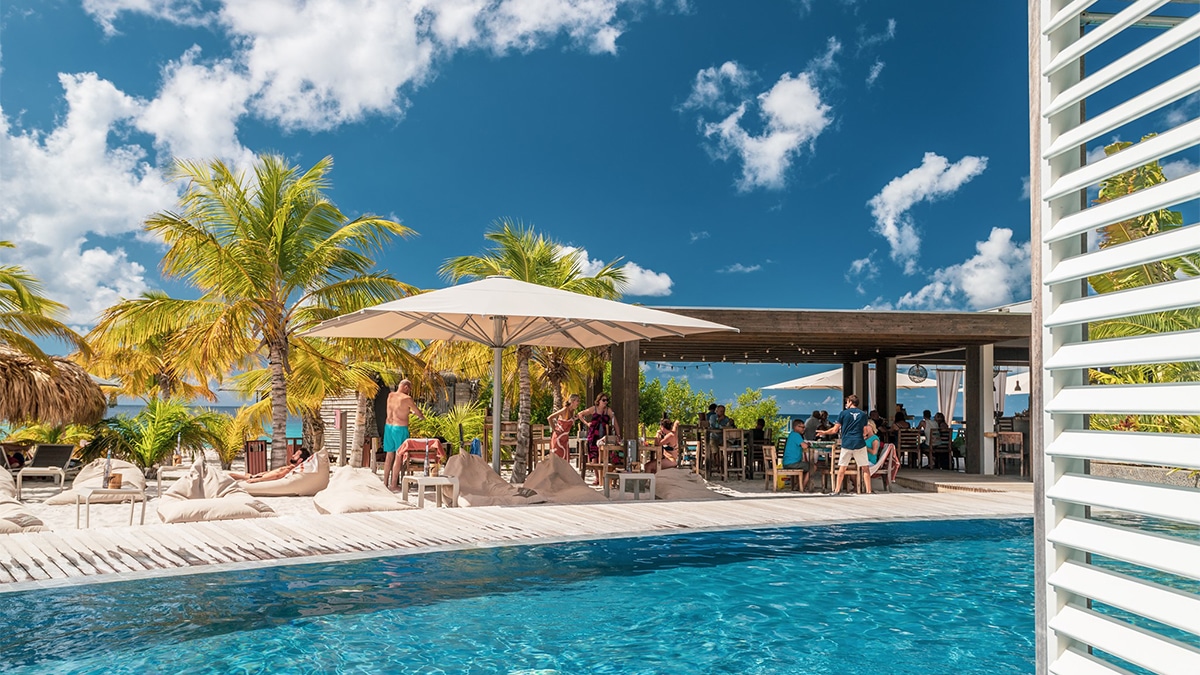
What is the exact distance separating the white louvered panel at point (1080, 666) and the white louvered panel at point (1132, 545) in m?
0.15

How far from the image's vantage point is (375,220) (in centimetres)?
1497

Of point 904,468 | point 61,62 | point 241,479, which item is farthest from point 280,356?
point 61,62

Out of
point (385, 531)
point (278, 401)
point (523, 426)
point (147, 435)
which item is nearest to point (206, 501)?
point (385, 531)

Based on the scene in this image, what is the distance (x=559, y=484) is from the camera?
11164mm

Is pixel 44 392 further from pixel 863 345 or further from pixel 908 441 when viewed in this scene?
pixel 908 441

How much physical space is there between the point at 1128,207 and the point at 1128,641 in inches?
23.8

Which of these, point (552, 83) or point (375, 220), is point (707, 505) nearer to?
point (375, 220)

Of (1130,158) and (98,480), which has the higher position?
(1130,158)

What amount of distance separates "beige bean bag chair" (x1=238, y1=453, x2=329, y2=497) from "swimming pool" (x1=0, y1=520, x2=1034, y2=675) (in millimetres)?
4713

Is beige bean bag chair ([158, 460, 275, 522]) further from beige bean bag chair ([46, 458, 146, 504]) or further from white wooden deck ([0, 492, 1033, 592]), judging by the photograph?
beige bean bag chair ([46, 458, 146, 504])

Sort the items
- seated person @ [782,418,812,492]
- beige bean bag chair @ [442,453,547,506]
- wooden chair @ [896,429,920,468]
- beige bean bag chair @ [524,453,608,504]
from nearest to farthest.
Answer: beige bean bag chair @ [442,453,547,506] → beige bean bag chair @ [524,453,608,504] → seated person @ [782,418,812,492] → wooden chair @ [896,429,920,468]

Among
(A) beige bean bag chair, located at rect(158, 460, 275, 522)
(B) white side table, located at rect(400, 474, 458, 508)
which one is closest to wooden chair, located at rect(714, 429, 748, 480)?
(B) white side table, located at rect(400, 474, 458, 508)

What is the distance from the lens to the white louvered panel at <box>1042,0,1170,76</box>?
134cm

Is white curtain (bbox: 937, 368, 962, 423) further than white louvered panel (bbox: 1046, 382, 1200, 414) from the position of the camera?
Yes
